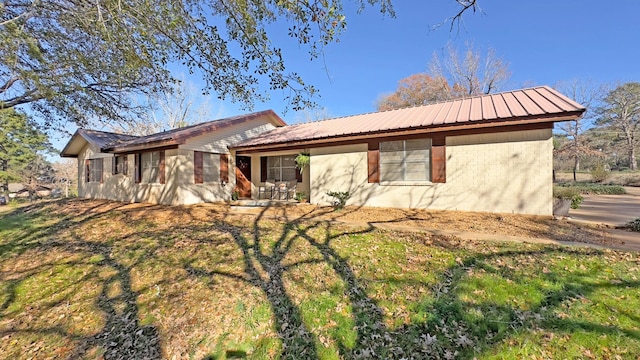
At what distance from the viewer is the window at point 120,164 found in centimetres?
1376

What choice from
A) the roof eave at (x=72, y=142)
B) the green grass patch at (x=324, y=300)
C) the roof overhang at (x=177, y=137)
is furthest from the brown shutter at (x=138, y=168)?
the green grass patch at (x=324, y=300)

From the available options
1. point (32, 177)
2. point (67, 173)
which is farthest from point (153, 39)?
point (67, 173)

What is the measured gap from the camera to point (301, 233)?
6.77 meters

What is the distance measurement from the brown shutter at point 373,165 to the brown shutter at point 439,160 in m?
1.83

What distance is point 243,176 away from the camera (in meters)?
13.9

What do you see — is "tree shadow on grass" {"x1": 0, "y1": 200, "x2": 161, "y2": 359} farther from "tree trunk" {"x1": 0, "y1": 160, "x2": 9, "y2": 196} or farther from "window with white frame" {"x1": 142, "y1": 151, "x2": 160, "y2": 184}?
"tree trunk" {"x1": 0, "y1": 160, "x2": 9, "y2": 196}

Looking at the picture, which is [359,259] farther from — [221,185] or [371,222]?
[221,185]

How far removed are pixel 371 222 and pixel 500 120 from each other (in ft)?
14.6

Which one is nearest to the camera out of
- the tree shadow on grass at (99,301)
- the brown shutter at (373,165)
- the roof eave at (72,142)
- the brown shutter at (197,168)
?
the tree shadow on grass at (99,301)

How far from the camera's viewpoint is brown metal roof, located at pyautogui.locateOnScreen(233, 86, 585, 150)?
707 centimetres

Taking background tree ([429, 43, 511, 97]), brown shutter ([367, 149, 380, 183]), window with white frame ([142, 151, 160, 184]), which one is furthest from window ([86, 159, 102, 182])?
background tree ([429, 43, 511, 97])

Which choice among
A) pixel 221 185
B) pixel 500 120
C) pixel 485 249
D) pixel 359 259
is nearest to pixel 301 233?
pixel 359 259

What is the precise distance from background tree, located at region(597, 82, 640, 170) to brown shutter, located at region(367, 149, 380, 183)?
112 feet

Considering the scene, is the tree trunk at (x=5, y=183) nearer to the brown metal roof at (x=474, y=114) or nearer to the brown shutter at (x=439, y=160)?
the brown metal roof at (x=474, y=114)
